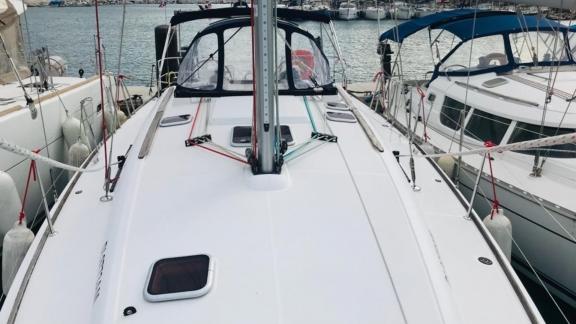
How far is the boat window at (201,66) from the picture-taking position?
14.0 feet

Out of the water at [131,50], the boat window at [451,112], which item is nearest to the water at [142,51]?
the water at [131,50]

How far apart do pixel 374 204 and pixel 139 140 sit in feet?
5.95

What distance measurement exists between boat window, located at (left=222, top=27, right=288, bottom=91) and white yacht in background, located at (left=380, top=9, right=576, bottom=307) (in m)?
1.08

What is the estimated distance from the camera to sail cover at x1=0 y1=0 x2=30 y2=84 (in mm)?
6371

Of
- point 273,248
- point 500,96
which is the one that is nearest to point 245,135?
point 273,248

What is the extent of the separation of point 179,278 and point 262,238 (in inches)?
17.9

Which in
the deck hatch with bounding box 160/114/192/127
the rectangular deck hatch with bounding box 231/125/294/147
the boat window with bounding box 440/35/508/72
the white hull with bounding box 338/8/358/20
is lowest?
the rectangular deck hatch with bounding box 231/125/294/147

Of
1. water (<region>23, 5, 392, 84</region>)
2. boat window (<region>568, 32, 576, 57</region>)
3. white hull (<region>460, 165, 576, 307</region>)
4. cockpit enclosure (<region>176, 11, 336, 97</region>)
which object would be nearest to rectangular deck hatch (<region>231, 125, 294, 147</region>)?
cockpit enclosure (<region>176, 11, 336, 97</region>)

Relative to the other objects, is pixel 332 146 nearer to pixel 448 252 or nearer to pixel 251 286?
pixel 448 252

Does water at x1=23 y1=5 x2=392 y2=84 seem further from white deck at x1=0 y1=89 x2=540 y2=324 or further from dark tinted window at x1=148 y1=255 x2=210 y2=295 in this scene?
dark tinted window at x1=148 y1=255 x2=210 y2=295

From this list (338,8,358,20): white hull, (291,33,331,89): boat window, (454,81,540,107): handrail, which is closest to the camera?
(291,33,331,89): boat window

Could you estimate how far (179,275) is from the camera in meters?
2.15

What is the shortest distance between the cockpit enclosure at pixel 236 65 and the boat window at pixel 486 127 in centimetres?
215

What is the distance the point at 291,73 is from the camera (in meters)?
4.25
